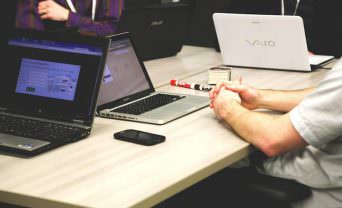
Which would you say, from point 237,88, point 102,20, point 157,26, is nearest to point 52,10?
point 102,20

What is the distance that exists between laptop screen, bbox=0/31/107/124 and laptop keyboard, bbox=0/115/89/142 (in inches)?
1.7

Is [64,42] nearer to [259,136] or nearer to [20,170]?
[20,170]

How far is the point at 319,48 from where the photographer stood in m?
3.63

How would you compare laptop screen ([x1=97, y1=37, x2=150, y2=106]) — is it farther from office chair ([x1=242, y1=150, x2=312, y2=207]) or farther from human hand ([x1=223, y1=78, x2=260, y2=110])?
office chair ([x1=242, y1=150, x2=312, y2=207])

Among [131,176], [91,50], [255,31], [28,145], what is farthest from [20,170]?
[255,31]

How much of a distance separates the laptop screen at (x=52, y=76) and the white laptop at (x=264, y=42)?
1.04m

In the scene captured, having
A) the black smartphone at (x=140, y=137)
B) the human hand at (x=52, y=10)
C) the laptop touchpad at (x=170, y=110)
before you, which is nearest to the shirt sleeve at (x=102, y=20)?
the human hand at (x=52, y=10)

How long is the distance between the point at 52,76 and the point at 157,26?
1.10 m

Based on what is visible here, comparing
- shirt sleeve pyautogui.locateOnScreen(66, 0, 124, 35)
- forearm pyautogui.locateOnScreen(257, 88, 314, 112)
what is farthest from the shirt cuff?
shirt sleeve pyautogui.locateOnScreen(66, 0, 124, 35)

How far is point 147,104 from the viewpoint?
2.27 meters

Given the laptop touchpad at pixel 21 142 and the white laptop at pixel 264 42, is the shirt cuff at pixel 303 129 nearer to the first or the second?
the laptop touchpad at pixel 21 142

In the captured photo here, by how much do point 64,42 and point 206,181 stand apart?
628 millimetres

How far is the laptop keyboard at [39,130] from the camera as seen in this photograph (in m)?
1.89

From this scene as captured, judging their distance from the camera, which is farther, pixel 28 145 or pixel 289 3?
pixel 289 3
